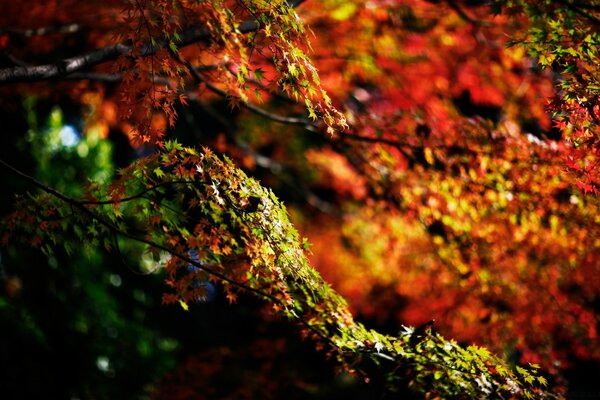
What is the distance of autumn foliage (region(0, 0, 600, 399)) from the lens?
125 inches

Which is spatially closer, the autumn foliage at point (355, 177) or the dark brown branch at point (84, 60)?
the autumn foliage at point (355, 177)

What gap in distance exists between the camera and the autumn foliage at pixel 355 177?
125 inches

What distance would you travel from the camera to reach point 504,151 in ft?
16.5

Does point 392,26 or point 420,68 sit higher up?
point 392,26

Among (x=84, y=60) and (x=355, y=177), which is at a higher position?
(x=84, y=60)

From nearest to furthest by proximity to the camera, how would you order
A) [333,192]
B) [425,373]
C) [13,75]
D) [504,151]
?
1. [425,373]
2. [13,75]
3. [504,151]
4. [333,192]

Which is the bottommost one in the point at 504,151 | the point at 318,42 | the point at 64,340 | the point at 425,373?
the point at 64,340

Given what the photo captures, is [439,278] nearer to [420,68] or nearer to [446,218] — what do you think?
[446,218]

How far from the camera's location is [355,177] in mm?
12195

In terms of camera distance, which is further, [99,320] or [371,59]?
[99,320]

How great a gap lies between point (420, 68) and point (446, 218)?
4.70 meters

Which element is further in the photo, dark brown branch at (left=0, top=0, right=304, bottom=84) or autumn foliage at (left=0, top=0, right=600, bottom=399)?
dark brown branch at (left=0, top=0, right=304, bottom=84)

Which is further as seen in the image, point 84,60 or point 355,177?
point 355,177

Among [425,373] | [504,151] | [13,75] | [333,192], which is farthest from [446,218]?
[333,192]
